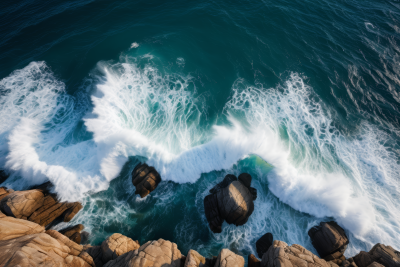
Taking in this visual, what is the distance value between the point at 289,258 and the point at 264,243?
374 centimetres

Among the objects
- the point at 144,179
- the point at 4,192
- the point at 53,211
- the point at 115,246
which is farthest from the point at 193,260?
the point at 4,192

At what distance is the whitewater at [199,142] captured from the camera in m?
13.7

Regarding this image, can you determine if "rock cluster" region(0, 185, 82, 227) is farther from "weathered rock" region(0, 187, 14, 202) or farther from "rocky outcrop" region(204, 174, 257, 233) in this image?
"rocky outcrop" region(204, 174, 257, 233)

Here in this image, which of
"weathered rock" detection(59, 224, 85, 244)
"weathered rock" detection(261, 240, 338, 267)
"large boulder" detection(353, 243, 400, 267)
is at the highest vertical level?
"weathered rock" detection(261, 240, 338, 267)

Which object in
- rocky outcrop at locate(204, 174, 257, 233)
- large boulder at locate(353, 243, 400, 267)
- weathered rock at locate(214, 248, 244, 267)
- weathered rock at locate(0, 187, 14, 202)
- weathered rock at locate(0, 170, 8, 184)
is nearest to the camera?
weathered rock at locate(214, 248, 244, 267)

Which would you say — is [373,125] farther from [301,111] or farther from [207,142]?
[207,142]

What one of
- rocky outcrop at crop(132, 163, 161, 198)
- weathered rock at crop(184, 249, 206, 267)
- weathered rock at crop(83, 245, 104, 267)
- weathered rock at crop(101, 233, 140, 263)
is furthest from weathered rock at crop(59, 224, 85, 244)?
weathered rock at crop(184, 249, 206, 267)

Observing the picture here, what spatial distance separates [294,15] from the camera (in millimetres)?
24453

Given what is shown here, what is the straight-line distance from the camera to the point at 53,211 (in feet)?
42.4

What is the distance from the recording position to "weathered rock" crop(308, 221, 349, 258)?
443 inches

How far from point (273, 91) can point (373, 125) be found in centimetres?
998

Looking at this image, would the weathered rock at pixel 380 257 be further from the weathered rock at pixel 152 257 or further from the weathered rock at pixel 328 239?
the weathered rock at pixel 152 257

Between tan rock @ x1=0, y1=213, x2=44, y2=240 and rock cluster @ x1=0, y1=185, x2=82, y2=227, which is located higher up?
tan rock @ x1=0, y1=213, x2=44, y2=240

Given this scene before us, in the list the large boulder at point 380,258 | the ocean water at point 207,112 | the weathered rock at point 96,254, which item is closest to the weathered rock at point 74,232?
the ocean water at point 207,112
